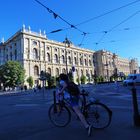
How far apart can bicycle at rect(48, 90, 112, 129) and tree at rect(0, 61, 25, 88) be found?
54.6 meters

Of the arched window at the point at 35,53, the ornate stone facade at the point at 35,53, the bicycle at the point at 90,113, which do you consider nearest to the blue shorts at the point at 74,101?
the bicycle at the point at 90,113

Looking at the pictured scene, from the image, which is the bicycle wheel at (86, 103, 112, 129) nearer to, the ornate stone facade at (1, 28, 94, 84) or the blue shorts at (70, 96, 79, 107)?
the blue shorts at (70, 96, 79, 107)

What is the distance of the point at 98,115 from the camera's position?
5785 mm

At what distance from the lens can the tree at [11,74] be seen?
59.0 m

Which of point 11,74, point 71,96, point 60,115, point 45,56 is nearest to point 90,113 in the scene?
point 71,96

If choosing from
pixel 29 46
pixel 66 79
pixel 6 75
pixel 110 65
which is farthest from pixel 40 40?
pixel 66 79

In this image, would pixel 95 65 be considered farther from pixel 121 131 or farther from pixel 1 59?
pixel 121 131

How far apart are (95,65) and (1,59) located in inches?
2006

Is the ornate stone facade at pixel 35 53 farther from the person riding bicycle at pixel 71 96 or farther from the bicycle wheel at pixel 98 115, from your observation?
the bicycle wheel at pixel 98 115

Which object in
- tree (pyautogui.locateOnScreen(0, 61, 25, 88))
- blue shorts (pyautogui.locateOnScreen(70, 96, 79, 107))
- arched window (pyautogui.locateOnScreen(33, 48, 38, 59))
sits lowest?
blue shorts (pyautogui.locateOnScreen(70, 96, 79, 107))

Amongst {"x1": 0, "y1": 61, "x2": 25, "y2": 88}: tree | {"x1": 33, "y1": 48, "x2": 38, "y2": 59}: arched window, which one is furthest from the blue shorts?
{"x1": 33, "y1": 48, "x2": 38, "y2": 59}: arched window

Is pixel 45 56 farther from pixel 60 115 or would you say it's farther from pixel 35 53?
pixel 60 115

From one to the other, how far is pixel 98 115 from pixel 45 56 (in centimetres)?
7786

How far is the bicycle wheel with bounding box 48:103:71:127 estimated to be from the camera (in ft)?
20.4
